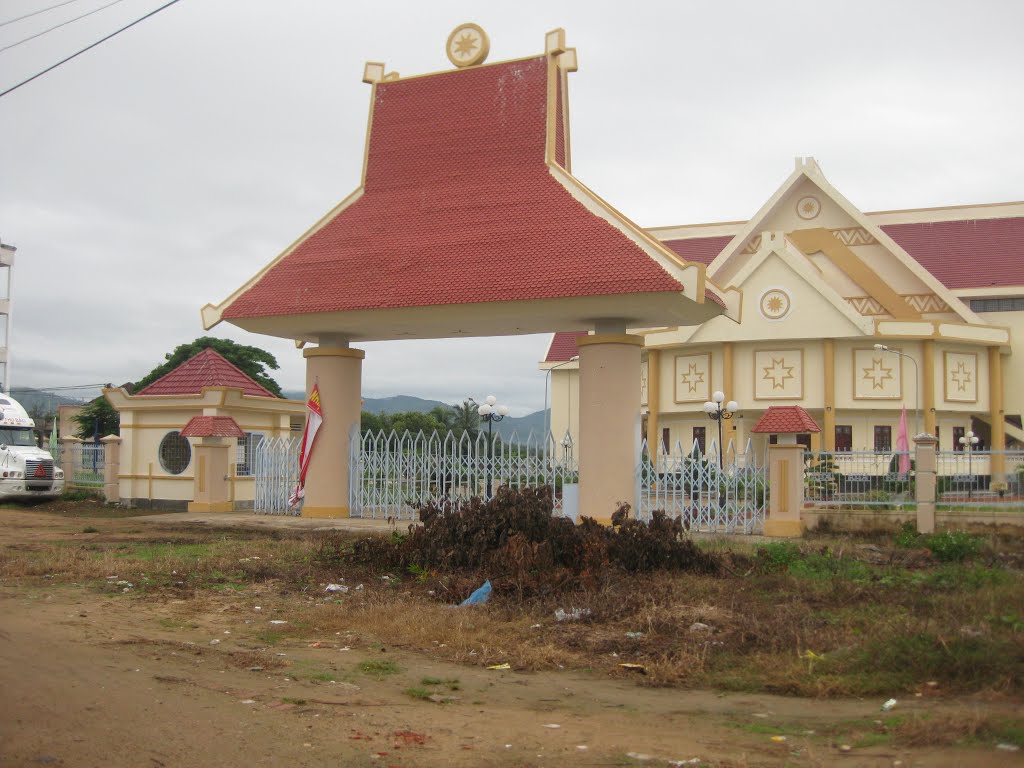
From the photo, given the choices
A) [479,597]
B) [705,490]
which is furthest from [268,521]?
[479,597]

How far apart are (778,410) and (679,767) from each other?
1475 cm

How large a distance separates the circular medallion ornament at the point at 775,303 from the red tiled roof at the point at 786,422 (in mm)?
15740

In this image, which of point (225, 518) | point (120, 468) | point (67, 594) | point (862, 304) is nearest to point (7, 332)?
point (120, 468)

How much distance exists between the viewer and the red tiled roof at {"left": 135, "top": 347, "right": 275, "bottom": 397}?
87.2ft

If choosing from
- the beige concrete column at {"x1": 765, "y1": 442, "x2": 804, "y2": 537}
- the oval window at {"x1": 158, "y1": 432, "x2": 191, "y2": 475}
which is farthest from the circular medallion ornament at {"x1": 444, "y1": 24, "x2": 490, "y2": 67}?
the oval window at {"x1": 158, "y1": 432, "x2": 191, "y2": 475}

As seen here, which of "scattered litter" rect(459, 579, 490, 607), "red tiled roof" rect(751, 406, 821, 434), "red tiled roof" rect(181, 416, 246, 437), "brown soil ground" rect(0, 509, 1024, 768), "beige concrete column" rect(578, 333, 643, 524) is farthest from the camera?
"red tiled roof" rect(181, 416, 246, 437)

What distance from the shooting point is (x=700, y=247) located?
43.2 metres

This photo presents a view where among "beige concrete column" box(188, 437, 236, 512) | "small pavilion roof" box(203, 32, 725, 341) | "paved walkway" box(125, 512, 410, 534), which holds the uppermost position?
"small pavilion roof" box(203, 32, 725, 341)

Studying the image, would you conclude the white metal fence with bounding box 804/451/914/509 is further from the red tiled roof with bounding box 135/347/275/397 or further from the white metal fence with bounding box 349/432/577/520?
the red tiled roof with bounding box 135/347/275/397

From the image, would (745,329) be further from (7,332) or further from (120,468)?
(7,332)

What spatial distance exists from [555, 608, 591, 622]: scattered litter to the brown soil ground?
1889mm

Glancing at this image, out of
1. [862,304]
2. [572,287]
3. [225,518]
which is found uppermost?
[862,304]

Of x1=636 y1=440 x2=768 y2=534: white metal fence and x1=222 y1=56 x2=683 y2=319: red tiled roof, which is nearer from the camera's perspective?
x1=222 y1=56 x2=683 y2=319: red tiled roof

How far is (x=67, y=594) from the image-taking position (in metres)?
11.0
